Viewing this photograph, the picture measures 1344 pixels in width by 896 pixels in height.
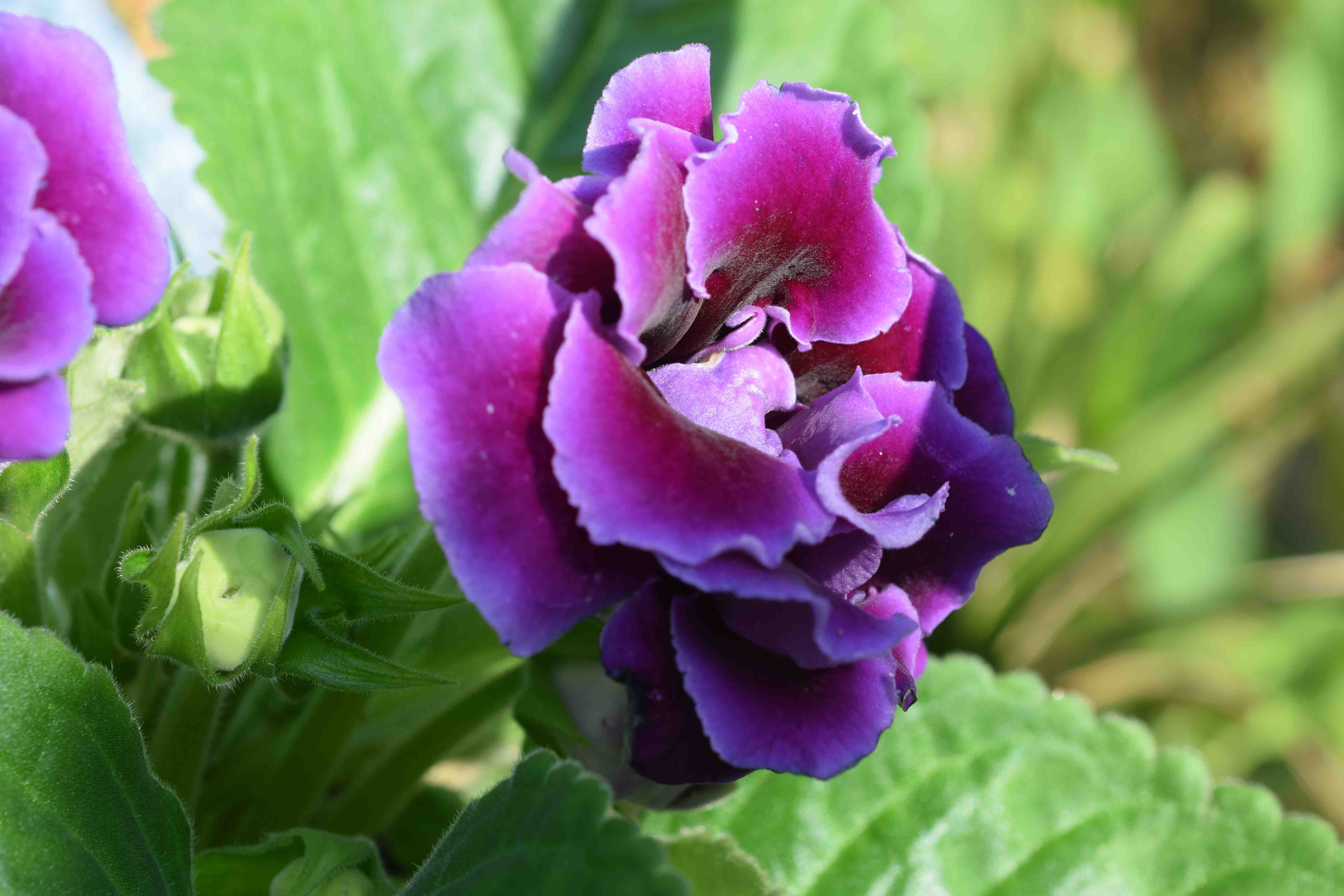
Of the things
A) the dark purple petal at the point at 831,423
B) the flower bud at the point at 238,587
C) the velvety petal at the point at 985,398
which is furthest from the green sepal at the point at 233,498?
the velvety petal at the point at 985,398

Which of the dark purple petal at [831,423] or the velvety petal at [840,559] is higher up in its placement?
the dark purple petal at [831,423]

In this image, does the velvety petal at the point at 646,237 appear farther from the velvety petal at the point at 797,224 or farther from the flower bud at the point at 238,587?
the flower bud at the point at 238,587

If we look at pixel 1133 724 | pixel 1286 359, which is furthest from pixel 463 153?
pixel 1286 359

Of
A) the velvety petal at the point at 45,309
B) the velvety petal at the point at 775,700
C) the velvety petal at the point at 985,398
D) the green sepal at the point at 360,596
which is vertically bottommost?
the green sepal at the point at 360,596

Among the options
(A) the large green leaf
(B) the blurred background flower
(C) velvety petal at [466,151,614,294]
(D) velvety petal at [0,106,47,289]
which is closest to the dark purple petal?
(C) velvety petal at [466,151,614,294]

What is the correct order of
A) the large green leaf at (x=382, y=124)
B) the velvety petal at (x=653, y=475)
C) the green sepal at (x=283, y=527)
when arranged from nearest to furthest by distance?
the velvety petal at (x=653, y=475), the green sepal at (x=283, y=527), the large green leaf at (x=382, y=124)

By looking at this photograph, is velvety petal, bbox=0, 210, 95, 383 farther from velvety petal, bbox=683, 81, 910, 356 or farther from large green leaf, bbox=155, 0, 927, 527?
large green leaf, bbox=155, 0, 927, 527

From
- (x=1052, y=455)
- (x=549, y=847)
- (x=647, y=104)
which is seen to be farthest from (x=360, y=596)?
(x=1052, y=455)

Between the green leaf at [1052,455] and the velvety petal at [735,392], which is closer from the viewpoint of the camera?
the velvety petal at [735,392]
